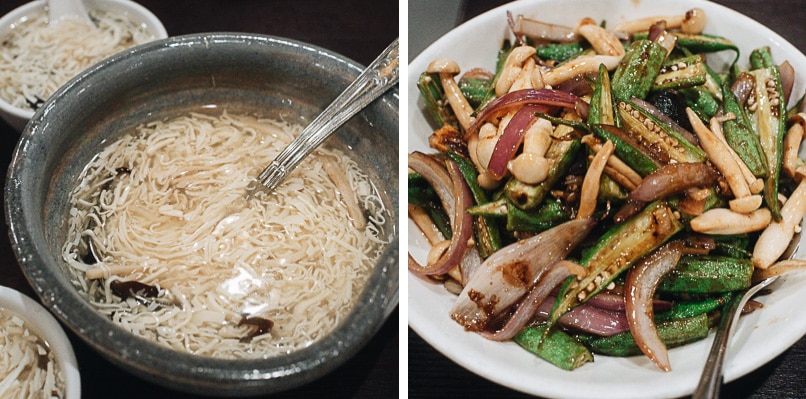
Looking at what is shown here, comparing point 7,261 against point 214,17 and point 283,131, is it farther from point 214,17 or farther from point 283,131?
point 214,17

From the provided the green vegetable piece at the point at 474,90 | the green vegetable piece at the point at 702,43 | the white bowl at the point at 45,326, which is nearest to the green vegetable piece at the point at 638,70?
the green vegetable piece at the point at 702,43

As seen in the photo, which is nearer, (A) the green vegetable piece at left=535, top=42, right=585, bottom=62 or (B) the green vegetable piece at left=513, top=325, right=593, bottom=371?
(B) the green vegetable piece at left=513, top=325, right=593, bottom=371

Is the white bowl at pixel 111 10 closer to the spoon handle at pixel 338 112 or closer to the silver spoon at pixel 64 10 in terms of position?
the silver spoon at pixel 64 10

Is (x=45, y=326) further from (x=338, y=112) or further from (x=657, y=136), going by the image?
(x=657, y=136)

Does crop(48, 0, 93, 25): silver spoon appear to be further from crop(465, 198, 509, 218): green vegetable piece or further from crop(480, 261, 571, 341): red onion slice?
crop(480, 261, 571, 341): red onion slice

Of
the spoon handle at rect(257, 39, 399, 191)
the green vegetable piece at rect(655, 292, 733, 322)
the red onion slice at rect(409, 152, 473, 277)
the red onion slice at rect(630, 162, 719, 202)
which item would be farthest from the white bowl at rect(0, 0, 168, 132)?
the green vegetable piece at rect(655, 292, 733, 322)
